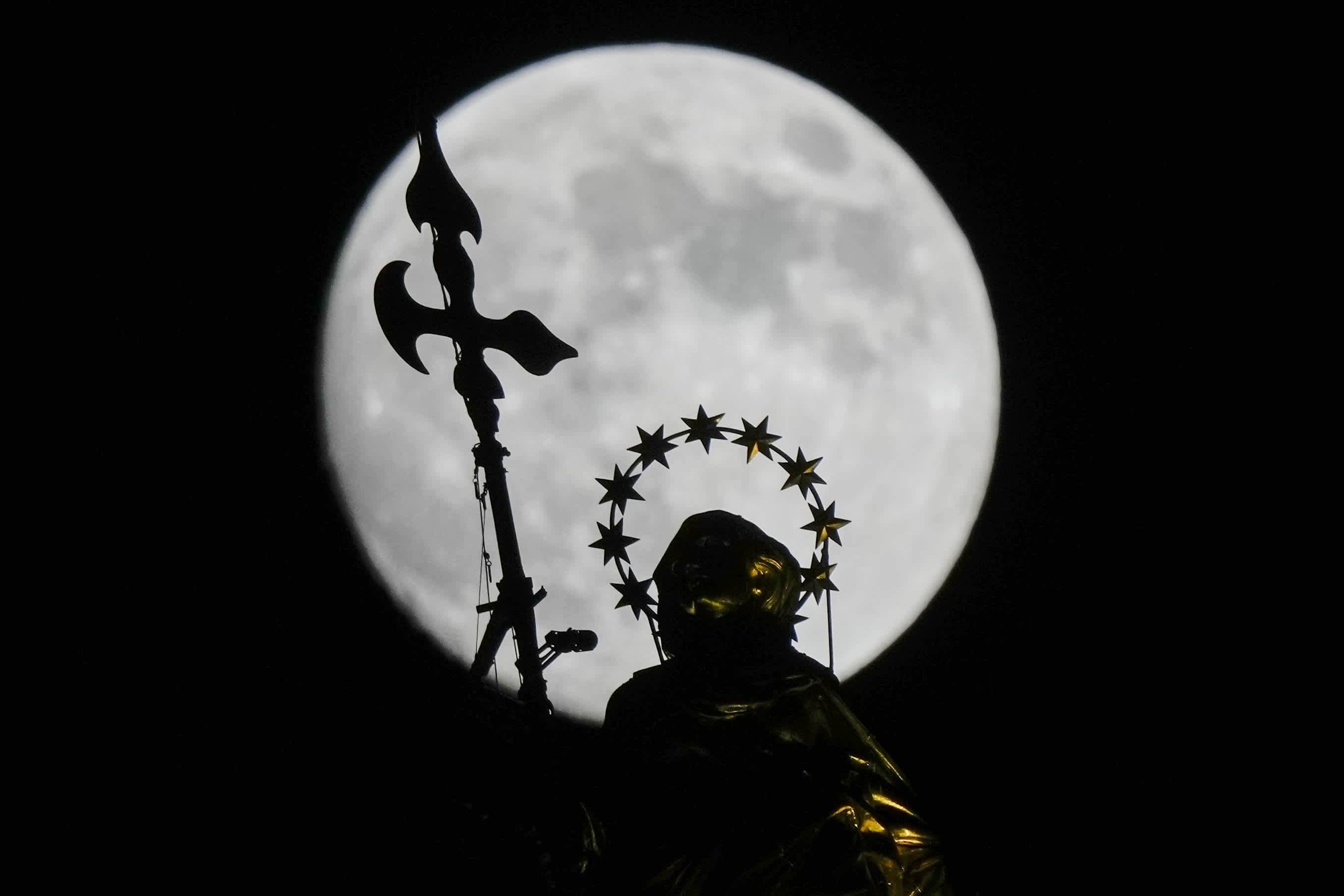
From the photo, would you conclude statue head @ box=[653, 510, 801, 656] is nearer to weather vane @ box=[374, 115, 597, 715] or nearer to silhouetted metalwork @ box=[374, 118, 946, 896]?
silhouetted metalwork @ box=[374, 118, 946, 896]

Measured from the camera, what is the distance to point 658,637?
420cm

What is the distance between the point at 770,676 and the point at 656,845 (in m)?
0.57

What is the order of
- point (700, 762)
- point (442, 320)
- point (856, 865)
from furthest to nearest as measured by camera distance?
1. point (442, 320)
2. point (700, 762)
3. point (856, 865)

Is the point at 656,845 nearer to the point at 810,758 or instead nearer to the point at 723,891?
the point at 723,891

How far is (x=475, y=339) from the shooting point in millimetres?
4016

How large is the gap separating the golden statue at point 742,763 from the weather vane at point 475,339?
32 cm

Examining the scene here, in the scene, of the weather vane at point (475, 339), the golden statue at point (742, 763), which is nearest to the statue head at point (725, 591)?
the golden statue at point (742, 763)

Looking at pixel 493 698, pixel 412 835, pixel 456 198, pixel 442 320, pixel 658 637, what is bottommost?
pixel 412 835

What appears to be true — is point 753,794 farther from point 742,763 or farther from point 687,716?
point 687,716

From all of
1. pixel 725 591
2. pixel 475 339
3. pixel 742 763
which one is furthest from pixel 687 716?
pixel 475 339

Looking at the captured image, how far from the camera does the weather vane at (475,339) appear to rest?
3654 millimetres

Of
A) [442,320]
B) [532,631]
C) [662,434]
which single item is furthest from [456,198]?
[532,631]

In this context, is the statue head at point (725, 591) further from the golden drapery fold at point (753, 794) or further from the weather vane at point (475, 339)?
the weather vane at point (475, 339)

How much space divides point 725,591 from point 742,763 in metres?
0.51
